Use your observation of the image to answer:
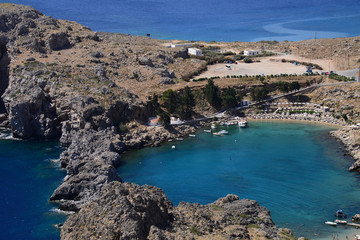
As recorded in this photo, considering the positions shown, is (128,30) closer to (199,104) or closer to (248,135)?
(199,104)

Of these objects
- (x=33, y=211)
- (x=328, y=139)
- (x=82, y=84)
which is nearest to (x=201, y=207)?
(x=33, y=211)

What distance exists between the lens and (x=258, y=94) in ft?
312

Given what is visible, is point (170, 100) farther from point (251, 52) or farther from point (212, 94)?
point (251, 52)

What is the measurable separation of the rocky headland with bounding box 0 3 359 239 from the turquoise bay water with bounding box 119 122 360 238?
667 cm

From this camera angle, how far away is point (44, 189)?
60.1 metres

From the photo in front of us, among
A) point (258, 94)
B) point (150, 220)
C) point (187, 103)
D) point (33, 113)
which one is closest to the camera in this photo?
point (150, 220)

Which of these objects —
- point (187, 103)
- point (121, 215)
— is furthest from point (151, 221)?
point (187, 103)

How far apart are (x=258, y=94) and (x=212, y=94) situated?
10.4m

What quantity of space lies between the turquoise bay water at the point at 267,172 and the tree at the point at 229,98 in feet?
30.3

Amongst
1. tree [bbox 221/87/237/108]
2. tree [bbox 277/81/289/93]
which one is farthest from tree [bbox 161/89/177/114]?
tree [bbox 277/81/289/93]

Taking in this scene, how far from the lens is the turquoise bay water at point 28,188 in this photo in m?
49.8

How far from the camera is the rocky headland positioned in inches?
1198

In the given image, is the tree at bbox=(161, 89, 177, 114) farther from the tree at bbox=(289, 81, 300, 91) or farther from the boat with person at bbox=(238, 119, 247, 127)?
the tree at bbox=(289, 81, 300, 91)

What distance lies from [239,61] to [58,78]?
5405cm
